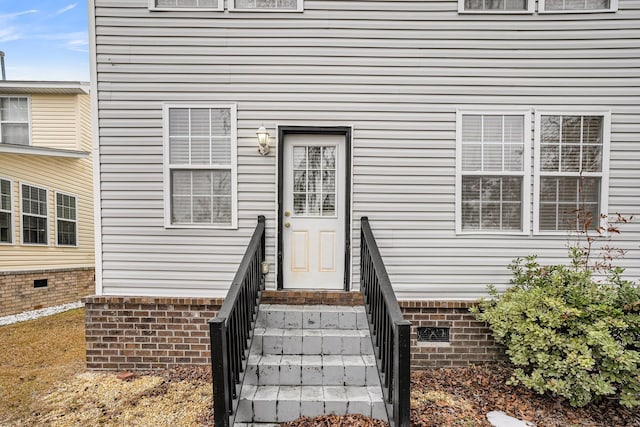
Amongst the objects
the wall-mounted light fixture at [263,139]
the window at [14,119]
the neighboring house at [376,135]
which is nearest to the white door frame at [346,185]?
the neighboring house at [376,135]

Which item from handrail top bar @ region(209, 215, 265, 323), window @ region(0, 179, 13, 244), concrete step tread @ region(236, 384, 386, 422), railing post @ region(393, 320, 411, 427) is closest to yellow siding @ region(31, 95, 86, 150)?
window @ region(0, 179, 13, 244)

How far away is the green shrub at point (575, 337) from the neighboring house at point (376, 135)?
0.59 m

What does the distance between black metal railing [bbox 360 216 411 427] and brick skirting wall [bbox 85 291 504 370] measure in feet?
1.75

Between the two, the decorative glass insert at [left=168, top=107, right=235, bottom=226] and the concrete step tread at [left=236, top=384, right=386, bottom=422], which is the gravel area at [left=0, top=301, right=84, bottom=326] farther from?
the concrete step tread at [left=236, top=384, right=386, bottom=422]

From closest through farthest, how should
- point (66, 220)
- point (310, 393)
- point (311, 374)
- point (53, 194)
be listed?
point (310, 393) → point (311, 374) → point (53, 194) → point (66, 220)

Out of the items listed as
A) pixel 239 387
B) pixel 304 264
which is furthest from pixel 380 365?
pixel 304 264

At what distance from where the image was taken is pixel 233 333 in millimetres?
2619

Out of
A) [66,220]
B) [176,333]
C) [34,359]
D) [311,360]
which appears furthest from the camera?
[66,220]

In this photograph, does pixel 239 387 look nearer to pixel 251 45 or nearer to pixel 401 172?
pixel 401 172

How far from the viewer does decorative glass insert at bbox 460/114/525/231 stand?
155 inches

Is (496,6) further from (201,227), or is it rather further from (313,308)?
(201,227)

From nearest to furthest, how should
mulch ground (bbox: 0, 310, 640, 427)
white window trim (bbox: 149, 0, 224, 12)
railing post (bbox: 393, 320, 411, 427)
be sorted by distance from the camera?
railing post (bbox: 393, 320, 411, 427)
mulch ground (bbox: 0, 310, 640, 427)
white window trim (bbox: 149, 0, 224, 12)

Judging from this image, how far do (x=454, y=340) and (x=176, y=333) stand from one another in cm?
336

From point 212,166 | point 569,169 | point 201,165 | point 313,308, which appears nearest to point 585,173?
point 569,169
